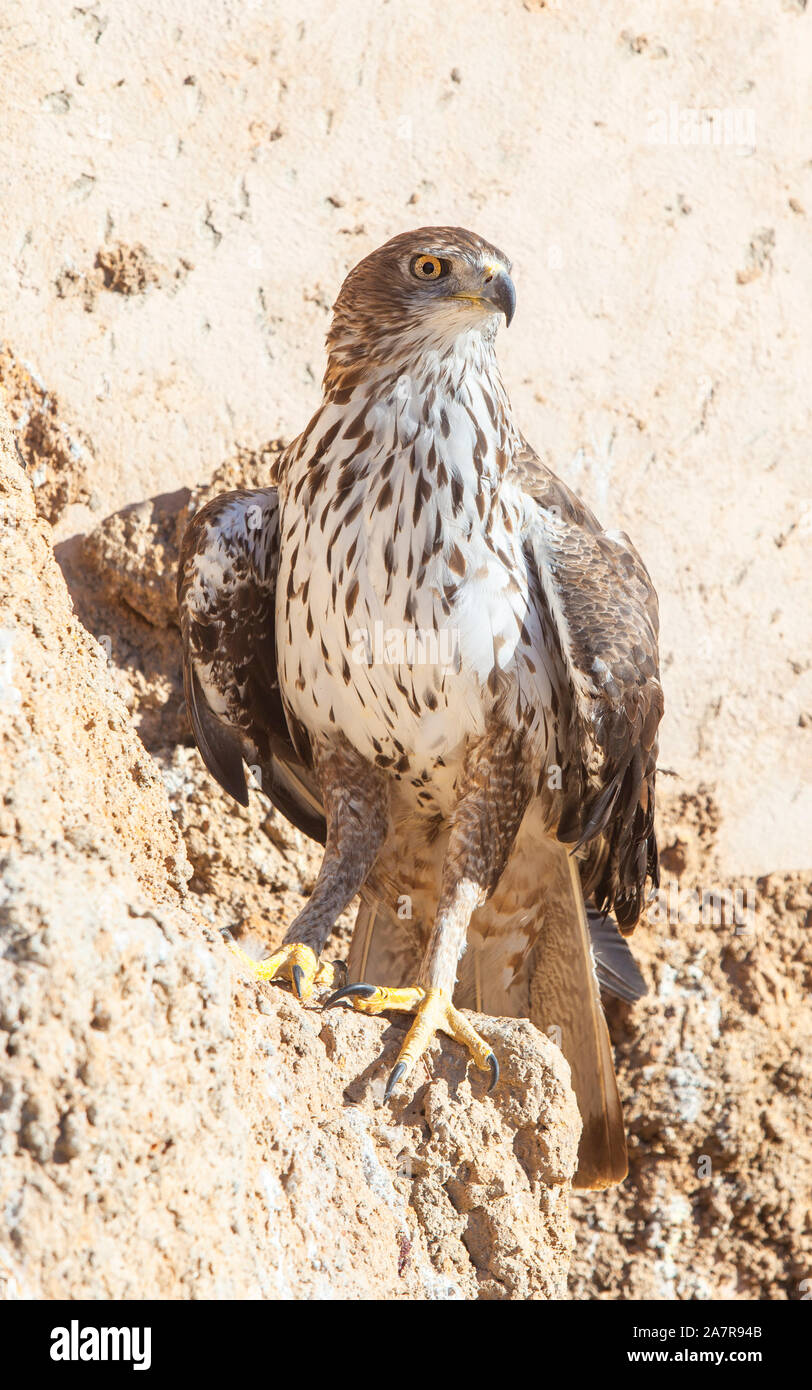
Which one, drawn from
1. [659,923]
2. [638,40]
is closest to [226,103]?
[638,40]

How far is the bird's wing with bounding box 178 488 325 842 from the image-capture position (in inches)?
184

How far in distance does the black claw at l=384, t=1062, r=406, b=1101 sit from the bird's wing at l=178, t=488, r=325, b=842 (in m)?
1.63

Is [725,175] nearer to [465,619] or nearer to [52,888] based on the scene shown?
[465,619]

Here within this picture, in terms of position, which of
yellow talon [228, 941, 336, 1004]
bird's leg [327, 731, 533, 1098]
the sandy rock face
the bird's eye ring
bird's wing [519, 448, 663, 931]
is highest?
the bird's eye ring

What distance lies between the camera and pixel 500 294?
4.13m

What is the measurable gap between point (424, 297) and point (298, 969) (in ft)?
6.69

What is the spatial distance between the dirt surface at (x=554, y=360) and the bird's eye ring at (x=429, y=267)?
1.56 meters

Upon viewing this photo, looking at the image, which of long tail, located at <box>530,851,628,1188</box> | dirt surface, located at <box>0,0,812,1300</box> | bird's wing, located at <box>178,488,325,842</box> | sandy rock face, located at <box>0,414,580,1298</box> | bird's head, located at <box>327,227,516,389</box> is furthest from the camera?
dirt surface, located at <box>0,0,812,1300</box>

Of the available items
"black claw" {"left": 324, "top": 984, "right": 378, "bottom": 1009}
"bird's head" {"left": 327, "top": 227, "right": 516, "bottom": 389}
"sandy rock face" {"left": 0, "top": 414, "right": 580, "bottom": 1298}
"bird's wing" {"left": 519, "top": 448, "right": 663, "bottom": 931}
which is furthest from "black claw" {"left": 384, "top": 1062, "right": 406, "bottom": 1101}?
"bird's head" {"left": 327, "top": 227, "right": 516, "bottom": 389}

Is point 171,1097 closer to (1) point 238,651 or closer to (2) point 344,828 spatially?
(2) point 344,828

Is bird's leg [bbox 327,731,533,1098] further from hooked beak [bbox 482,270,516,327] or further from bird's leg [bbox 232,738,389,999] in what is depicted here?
hooked beak [bbox 482,270,516,327]

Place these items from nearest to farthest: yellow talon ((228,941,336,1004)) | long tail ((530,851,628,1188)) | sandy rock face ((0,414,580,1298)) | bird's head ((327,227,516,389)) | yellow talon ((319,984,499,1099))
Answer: sandy rock face ((0,414,580,1298)) → yellow talon ((319,984,499,1099)) → yellow talon ((228,941,336,1004)) → bird's head ((327,227,516,389)) → long tail ((530,851,628,1188))

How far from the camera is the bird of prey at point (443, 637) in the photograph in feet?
13.5

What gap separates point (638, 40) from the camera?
6.64 metres
